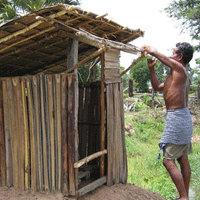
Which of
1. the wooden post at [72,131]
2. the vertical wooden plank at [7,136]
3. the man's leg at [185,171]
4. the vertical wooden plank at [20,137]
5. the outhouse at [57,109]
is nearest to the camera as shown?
the man's leg at [185,171]

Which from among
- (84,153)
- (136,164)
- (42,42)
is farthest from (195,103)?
(42,42)

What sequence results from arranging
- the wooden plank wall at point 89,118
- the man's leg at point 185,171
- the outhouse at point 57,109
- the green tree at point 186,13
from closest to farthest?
the man's leg at point 185,171
the outhouse at point 57,109
the wooden plank wall at point 89,118
the green tree at point 186,13

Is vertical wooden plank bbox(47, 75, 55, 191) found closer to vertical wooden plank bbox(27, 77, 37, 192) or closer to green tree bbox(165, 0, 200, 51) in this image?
vertical wooden plank bbox(27, 77, 37, 192)

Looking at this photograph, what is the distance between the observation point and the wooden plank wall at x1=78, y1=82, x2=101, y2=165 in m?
5.23

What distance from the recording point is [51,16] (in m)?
3.44

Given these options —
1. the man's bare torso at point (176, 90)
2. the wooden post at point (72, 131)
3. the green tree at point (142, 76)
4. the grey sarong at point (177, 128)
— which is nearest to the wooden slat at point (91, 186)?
the wooden post at point (72, 131)

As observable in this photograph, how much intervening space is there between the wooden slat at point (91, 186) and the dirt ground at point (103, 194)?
11 centimetres

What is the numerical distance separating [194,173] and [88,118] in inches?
156

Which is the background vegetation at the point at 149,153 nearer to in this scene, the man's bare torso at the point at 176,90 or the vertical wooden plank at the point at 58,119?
the vertical wooden plank at the point at 58,119

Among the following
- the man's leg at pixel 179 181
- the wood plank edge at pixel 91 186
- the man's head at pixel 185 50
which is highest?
the man's head at pixel 185 50

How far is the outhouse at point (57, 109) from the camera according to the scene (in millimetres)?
3771

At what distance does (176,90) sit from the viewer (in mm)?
3432

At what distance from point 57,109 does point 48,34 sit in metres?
1.15

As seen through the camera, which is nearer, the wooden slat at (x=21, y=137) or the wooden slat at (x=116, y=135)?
the wooden slat at (x=21, y=137)
